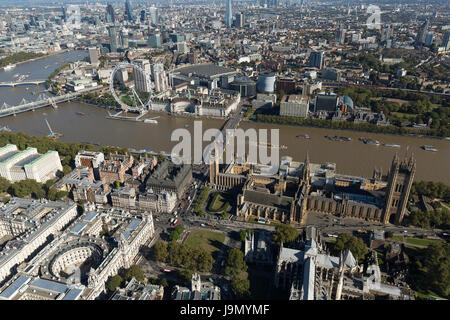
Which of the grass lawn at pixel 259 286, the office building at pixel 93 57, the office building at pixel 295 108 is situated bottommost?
the grass lawn at pixel 259 286

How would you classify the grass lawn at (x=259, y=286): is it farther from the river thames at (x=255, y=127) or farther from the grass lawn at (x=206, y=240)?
the river thames at (x=255, y=127)

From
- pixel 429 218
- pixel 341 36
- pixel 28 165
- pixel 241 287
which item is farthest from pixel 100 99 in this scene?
pixel 341 36

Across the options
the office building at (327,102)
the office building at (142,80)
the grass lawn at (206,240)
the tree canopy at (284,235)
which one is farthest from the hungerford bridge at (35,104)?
the tree canopy at (284,235)

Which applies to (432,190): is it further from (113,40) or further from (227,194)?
(113,40)

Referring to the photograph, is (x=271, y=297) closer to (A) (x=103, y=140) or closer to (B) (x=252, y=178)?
(B) (x=252, y=178)

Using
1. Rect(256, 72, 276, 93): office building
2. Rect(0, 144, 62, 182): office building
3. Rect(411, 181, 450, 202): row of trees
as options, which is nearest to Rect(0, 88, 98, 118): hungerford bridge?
Rect(0, 144, 62, 182): office building

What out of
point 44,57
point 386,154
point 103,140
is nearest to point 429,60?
point 386,154
